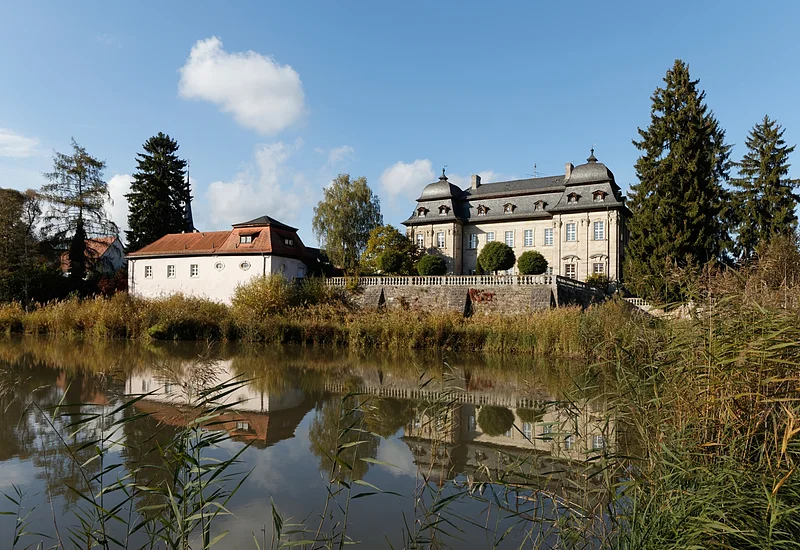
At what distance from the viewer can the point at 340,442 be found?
6449 millimetres

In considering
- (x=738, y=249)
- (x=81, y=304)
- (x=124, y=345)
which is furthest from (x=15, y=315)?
(x=738, y=249)

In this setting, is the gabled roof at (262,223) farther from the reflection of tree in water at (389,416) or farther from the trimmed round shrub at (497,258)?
the reflection of tree in water at (389,416)

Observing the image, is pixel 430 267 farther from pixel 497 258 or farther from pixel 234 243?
pixel 234 243

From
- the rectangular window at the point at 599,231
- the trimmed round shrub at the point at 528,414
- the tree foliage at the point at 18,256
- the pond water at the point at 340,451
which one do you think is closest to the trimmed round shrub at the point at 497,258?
the rectangular window at the point at 599,231

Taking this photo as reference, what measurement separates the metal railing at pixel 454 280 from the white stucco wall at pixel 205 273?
10.1ft

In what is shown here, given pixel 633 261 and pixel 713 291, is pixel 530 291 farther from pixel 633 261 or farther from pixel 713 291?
pixel 713 291

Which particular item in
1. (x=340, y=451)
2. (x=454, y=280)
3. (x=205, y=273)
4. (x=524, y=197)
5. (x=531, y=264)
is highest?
(x=524, y=197)

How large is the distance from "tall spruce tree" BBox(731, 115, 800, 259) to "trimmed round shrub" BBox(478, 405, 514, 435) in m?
22.3

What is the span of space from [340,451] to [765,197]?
29259 millimetres

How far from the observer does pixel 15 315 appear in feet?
75.4

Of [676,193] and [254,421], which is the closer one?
[254,421]

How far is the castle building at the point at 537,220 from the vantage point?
3491 cm

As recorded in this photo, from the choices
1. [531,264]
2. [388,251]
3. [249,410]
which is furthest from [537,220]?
[249,410]

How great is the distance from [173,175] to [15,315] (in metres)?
20.1
